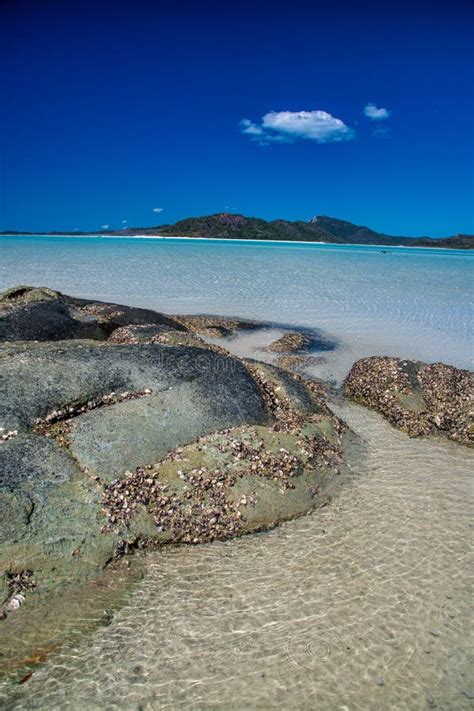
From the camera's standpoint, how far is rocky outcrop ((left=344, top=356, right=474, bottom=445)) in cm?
944

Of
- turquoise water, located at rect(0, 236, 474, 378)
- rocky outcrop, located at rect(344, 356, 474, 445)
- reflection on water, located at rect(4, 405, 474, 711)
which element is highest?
turquoise water, located at rect(0, 236, 474, 378)

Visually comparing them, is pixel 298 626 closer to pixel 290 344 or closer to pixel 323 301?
pixel 290 344

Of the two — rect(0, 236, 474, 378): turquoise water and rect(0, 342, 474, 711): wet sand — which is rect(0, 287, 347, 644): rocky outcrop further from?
rect(0, 236, 474, 378): turquoise water

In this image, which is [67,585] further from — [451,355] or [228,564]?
[451,355]

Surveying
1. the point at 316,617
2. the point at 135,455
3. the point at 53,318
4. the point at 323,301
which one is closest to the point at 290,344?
the point at 53,318

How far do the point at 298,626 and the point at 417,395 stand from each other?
7152mm

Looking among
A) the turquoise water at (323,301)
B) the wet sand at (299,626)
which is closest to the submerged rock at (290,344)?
the turquoise water at (323,301)

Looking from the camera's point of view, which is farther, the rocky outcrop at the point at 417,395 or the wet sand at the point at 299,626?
the rocky outcrop at the point at 417,395

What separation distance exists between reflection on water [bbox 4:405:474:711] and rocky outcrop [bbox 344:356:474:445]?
297cm

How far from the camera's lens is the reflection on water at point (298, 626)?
3.88 metres

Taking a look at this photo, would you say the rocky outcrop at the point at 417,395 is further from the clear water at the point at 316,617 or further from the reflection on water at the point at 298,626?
the reflection on water at the point at 298,626

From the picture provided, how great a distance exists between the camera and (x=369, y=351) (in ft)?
52.3

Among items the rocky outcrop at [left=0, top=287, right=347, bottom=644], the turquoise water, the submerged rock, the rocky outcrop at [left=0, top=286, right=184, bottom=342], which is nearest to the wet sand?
the rocky outcrop at [left=0, top=287, right=347, bottom=644]

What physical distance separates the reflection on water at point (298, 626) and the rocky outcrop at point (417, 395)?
117 inches
